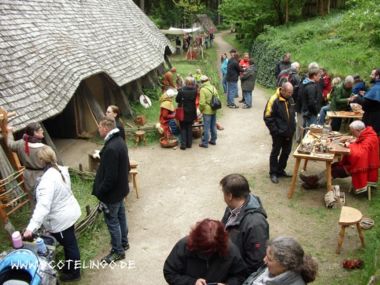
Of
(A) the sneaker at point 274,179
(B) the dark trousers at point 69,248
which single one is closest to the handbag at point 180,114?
(A) the sneaker at point 274,179

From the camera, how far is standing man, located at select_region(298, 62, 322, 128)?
30.5 ft

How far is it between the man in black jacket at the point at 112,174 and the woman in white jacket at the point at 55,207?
481 mm

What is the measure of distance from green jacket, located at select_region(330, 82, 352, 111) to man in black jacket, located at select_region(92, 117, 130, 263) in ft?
22.2

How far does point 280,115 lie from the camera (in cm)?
805

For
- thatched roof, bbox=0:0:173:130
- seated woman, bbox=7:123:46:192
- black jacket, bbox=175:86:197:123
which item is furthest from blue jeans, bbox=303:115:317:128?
seated woman, bbox=7:123:46:192

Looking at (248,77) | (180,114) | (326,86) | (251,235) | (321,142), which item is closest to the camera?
(251,235)

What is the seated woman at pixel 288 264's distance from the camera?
3.21 meters

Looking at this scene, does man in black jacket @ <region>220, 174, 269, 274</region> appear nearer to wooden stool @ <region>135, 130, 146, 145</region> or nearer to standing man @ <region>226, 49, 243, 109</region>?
wooden stool @ <region>135, 130, 146, 145</region>

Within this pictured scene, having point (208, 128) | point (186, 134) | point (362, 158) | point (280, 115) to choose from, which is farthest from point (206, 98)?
point (362, 158)

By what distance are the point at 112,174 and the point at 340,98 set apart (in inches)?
280

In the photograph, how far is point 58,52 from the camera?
10469 millimetres

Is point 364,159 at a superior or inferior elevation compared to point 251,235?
inferior

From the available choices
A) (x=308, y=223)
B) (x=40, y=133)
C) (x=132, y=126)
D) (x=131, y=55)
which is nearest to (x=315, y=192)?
(x=308, y=223)

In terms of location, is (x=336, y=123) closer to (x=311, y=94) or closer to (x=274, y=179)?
(x=311, y=94)
